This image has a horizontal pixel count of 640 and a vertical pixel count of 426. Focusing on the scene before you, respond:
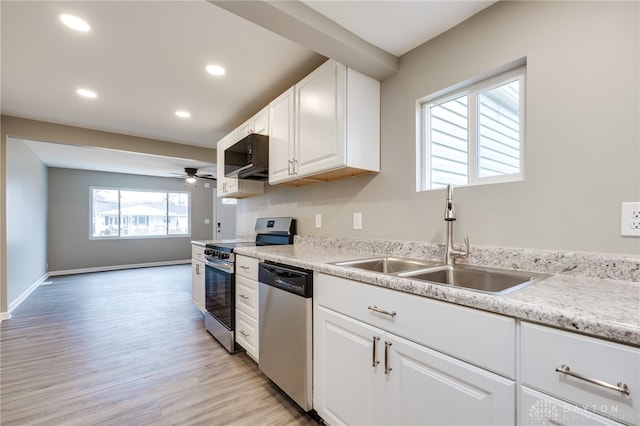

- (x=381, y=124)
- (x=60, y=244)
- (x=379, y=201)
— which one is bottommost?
(x=60, y=244)

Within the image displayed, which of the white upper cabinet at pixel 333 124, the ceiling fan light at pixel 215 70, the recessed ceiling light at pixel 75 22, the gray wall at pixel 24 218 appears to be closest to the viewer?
the recessed ceiling light at pixel 75 22

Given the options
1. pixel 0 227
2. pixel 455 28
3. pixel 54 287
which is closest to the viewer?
pixel 455 28

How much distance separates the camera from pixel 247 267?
2.16 meters

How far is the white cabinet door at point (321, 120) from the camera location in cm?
186

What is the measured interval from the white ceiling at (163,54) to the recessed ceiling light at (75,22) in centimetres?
3

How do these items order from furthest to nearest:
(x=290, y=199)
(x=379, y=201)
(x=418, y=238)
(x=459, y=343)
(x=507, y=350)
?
(x=290, y=199), (x=379, y=201), (x=418, y=238), (x=459, y=343), (x=507, y=350)

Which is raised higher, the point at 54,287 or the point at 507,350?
the point at 507,350

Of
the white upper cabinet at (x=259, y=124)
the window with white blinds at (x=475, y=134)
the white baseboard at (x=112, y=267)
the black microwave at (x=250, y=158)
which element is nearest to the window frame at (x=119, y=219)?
the white baseboard at (x=112, y=267)

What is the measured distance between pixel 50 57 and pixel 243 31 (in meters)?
1.53

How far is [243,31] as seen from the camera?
182 centimetres

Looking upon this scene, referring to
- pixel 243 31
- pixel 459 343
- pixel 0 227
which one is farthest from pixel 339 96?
pixel 0 227

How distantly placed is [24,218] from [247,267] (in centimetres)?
436

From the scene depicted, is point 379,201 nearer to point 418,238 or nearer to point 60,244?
point 418,238

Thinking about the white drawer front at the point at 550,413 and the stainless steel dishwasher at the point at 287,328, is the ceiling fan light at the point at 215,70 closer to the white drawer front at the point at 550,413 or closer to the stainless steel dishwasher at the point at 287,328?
the stainless steel dishwasher at the point at 287,328
